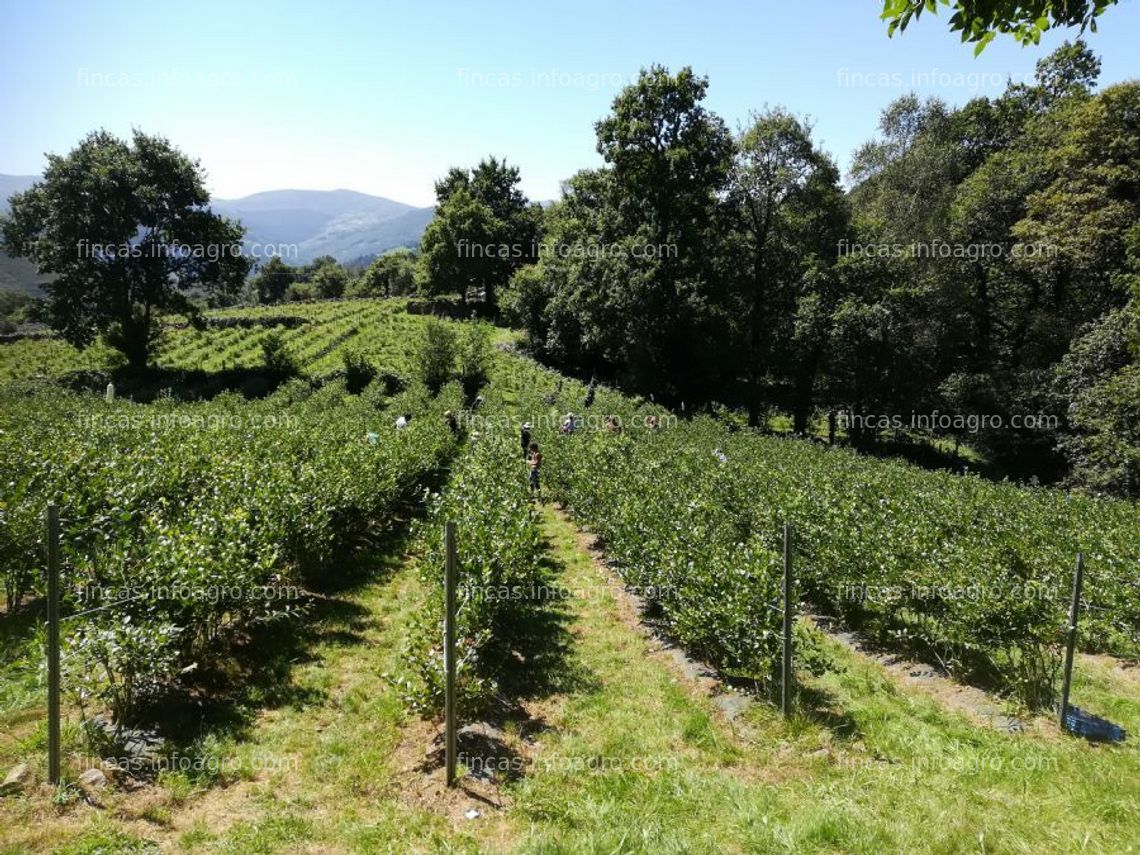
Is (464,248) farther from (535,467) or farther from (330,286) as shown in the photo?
(535,467)

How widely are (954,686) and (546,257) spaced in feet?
132

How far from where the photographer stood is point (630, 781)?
560 centimetres

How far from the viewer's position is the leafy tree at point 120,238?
36625 millimetres

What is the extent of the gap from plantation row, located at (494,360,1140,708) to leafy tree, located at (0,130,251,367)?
34971 millimetres

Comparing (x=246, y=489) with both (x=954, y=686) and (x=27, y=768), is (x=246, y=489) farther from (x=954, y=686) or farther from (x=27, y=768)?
(x=954, y=686)

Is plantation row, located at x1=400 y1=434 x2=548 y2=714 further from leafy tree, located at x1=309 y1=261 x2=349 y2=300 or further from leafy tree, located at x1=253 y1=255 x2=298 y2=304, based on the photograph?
leafy tree, located at x1=253 y1=255 x2=298 y2=304

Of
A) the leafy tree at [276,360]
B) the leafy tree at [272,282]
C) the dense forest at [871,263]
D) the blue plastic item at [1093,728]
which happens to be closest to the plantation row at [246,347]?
the leafy tree at [276,360]

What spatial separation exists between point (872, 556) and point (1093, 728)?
3.15 m

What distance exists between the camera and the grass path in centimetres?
454

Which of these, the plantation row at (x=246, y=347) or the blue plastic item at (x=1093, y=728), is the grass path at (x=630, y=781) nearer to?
the blue plastic item at (x=1093, y=728)

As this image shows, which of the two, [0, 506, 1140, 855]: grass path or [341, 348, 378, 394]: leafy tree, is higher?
[341, 348, 378, 394]: leafy tree

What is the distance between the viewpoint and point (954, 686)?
8.24 metres

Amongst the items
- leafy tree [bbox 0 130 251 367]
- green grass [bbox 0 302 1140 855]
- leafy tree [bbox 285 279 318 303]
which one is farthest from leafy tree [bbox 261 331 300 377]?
leafy tree [bbox 285 279 318 303]

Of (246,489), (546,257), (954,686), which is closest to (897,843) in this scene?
(954,686)
